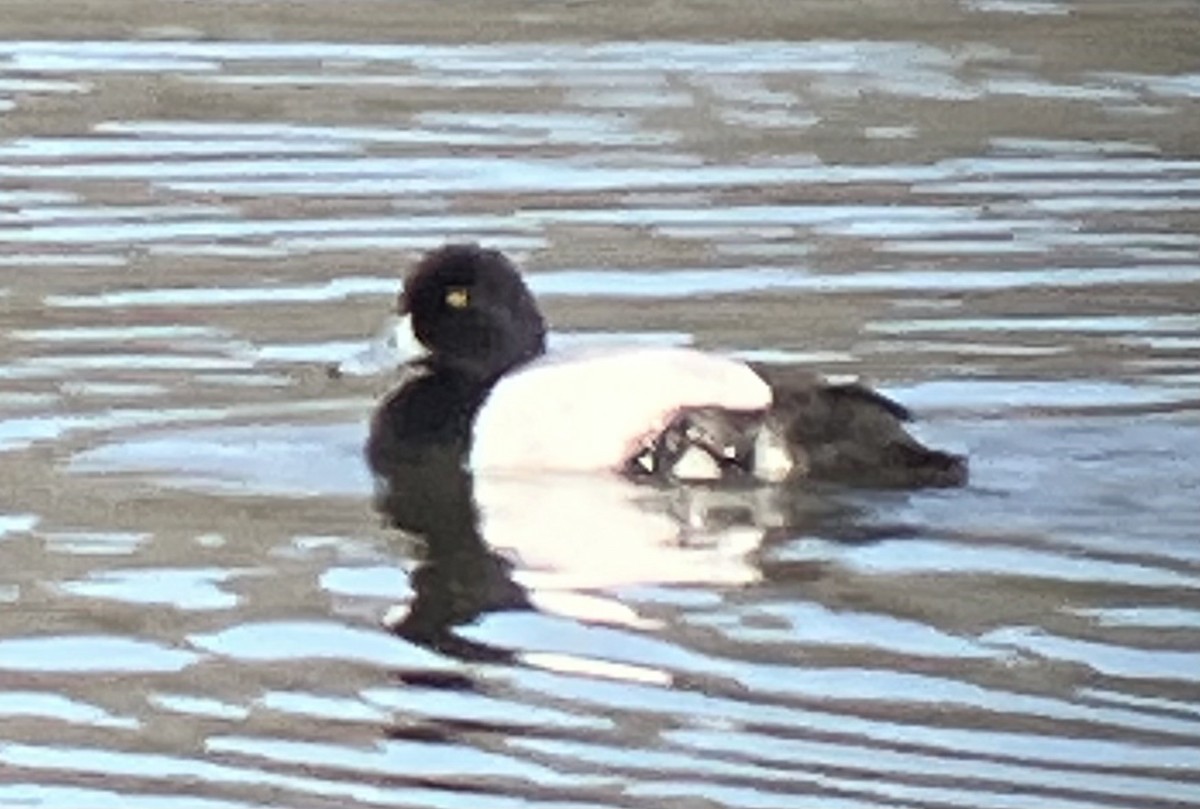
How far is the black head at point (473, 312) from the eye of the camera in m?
10.4

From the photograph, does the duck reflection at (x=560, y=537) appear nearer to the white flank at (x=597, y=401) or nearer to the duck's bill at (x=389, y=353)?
the white flank at (x=597, y=401)

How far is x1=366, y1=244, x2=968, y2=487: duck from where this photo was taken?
9.77m

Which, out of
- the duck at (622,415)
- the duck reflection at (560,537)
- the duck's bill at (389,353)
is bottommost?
the duck reflection at (560,537)

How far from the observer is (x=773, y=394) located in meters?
9.83

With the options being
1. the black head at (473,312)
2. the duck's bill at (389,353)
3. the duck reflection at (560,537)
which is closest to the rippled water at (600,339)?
the duck reflection at (560,537)

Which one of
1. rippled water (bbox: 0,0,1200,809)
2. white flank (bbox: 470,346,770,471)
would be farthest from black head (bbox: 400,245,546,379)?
rippled water (bbox: 0,0,1200,809)

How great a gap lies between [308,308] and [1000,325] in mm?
1764

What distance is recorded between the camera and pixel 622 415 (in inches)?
388

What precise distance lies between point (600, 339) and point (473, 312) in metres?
0.91

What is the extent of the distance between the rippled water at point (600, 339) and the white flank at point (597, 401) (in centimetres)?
9

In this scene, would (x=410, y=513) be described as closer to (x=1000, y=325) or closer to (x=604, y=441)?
(x=604, y=441)

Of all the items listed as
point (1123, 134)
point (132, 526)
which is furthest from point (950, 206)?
point (132, 526)

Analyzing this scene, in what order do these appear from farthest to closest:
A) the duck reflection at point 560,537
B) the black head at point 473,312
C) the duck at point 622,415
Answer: the black head at point 473,312
the duck at point 622,415
the duck reflection at point 560,537

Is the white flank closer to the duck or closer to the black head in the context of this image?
the duck
